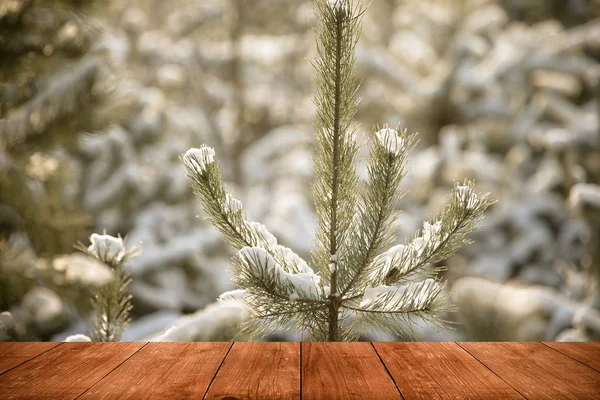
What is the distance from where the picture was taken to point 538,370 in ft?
3.30

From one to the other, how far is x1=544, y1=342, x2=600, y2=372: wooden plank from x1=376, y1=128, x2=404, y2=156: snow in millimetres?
579

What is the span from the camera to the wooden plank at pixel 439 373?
890mm

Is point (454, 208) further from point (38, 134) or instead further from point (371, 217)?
point (38, 134)

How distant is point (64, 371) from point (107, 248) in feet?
0.99

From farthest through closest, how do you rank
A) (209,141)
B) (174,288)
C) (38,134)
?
(209,141)
(174,288)
(38,134)

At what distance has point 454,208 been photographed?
1092mm

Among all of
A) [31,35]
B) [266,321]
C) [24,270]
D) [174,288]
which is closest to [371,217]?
[266,321]

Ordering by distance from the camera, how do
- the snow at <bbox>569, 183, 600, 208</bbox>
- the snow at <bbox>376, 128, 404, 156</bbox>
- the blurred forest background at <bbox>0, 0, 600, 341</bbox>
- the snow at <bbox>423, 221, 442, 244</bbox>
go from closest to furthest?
the snow at <bbox>376, 128, 404, 156</bbox>, the snow at <bbox>423, 221, 442, 244</bbox>, the snow at <bbox>569, 183, 600, 208</bbox>, the blurred forest background at <bbox>0, 0, 600, 341</bbox>

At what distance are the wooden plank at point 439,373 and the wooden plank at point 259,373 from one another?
188 mm

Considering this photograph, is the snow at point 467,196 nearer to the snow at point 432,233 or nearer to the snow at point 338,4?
the snow at point 432,233

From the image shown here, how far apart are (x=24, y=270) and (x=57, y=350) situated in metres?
1.61

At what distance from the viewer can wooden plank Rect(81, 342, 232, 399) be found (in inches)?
35.1

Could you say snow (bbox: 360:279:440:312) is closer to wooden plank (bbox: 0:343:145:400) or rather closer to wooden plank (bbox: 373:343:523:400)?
wooden plank (bbox: 373:343:523:400)

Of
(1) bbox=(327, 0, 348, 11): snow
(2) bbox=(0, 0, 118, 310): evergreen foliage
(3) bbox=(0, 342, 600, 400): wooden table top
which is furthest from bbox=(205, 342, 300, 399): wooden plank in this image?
(2) bbox=(0, 0, 118, 310): evergreen foliage
